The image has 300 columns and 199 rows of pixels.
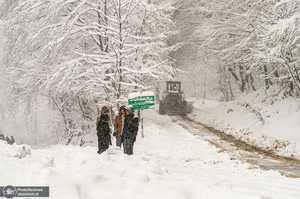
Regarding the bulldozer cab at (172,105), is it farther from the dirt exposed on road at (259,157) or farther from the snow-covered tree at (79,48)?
the dirt exposed on road at (259,157)

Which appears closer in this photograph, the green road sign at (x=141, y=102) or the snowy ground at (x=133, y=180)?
the snowy ground at (x=133, y=180)

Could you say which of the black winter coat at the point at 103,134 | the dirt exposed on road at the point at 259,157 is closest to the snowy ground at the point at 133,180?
the dirt exposed on road at the point at 259,157

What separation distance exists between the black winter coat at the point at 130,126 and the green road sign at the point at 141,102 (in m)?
2.43

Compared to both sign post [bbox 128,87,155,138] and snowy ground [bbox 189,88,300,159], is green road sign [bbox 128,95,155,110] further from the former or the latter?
snowy ground [bbox 189,88,300,159]

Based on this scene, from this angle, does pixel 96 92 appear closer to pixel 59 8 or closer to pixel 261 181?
pixel 59 8

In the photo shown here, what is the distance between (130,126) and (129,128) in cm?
7

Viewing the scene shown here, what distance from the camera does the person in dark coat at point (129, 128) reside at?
654 centimetres

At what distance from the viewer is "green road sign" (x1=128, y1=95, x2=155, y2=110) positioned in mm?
9038

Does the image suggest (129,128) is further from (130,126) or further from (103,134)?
(103,134)

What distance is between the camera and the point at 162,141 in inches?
386

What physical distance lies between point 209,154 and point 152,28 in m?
9.22

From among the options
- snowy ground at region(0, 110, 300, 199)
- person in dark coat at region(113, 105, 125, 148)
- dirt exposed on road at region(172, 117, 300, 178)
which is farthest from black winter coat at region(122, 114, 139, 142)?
dirt exposed on road at region(172, 117, 300, 178)

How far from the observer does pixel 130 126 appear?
6.55m

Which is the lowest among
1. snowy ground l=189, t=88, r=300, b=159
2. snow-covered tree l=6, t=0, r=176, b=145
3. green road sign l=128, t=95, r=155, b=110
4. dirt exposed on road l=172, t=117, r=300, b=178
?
dirt exposed on road l=172, t=117, r=300, b=178
